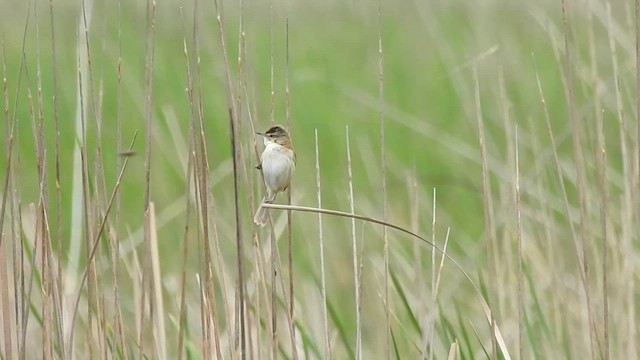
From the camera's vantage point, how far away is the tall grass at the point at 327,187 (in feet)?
7.25

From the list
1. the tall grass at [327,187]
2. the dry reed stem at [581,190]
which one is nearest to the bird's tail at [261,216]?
the tall grass at [327,187]

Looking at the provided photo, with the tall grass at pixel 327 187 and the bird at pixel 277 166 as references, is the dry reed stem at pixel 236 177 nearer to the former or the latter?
the tall grass at pixel 327 187


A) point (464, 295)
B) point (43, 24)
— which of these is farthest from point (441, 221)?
point (43, 24)

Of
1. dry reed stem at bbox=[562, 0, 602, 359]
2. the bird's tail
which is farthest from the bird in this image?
dry reed stem at bbox=[562, 0, 602, 359]

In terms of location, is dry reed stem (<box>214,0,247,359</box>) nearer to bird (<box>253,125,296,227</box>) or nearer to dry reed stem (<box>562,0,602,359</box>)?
bird (<box>253,125,296,227</box>)

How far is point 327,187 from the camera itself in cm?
633

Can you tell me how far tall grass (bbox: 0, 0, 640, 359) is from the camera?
221cm

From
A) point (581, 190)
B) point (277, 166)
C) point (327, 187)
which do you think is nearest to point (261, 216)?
point (277, 166)

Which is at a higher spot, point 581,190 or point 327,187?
point 581,190

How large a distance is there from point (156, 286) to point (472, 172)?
4.01 meters

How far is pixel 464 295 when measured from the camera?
4609 mm

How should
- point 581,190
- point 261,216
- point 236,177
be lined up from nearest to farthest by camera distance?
1. point 236,177
2. point 261,216
3. point 581,190

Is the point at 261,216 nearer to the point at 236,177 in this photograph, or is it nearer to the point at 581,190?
the point at 236,177

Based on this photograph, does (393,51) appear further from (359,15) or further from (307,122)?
(307,122)
